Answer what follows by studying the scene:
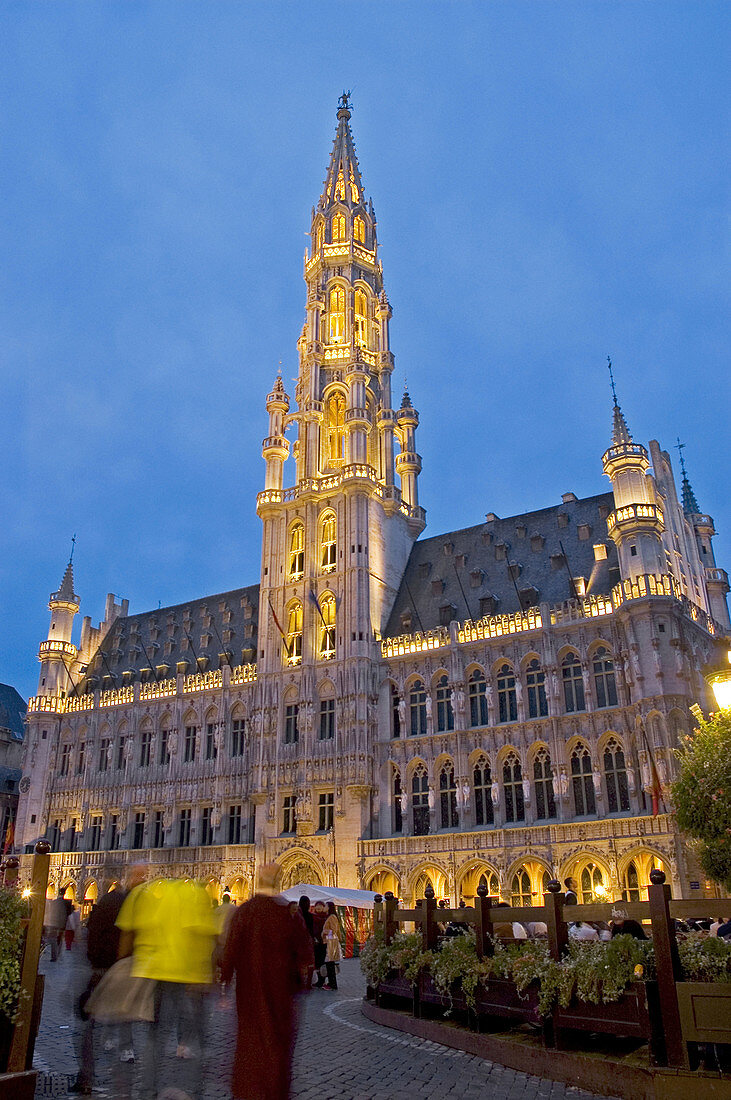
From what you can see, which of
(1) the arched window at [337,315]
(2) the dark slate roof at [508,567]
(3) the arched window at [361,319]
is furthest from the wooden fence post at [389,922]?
(1) the arched window at [337,315]

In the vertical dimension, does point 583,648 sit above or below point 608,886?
above

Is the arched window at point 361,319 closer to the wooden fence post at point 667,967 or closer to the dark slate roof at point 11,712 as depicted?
the dark slate roof at point 11,712

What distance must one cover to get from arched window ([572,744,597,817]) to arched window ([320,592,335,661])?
15.1 m

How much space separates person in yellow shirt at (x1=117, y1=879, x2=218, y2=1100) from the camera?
9.35 metres

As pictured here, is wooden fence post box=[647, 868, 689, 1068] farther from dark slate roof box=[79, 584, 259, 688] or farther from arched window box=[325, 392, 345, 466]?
arched window box=[325, 392, 345, 466]

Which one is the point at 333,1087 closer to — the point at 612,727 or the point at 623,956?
the point at 623,956

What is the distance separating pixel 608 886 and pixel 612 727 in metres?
6.93

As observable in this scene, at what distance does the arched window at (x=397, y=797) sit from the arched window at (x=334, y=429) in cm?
2128

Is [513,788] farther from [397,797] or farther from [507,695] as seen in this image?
[397,797]

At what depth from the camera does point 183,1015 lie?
32.8ft

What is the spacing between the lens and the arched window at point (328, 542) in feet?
171

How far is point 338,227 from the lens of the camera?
6744cm

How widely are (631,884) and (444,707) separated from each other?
12872 millimetres

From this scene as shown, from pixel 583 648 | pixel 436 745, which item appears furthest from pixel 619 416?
pixel 436 745
